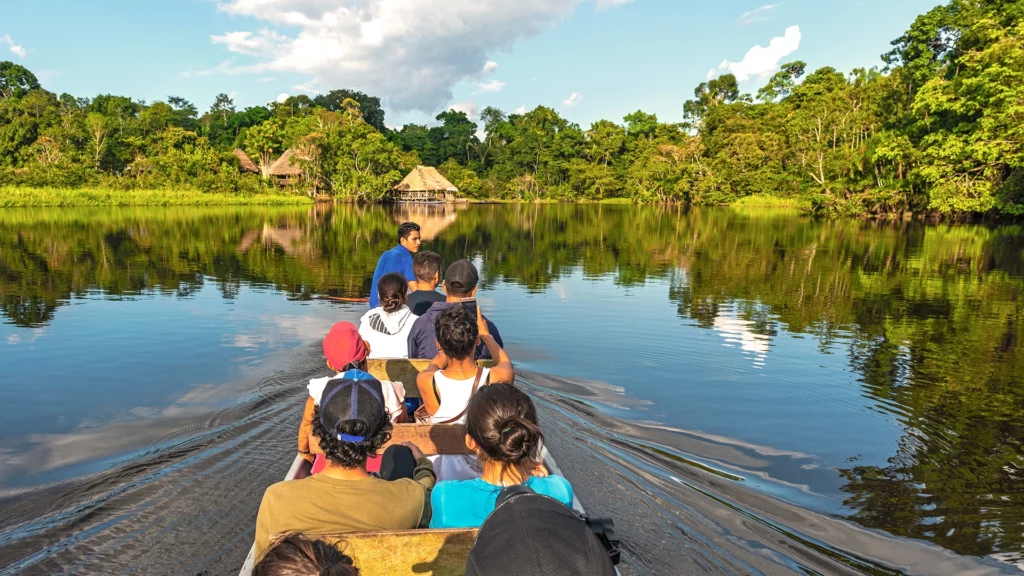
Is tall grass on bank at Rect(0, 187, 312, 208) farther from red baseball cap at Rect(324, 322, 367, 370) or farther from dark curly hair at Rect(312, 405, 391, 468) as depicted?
dark curly hair at Rect(312, 405, 391, 468)

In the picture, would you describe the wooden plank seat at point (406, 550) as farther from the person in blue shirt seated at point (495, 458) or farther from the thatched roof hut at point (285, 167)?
the thatched roof hut at point (285, 167)

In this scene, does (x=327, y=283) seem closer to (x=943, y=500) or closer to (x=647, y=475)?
(x=647, y=475)

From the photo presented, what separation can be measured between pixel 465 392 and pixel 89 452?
416 cm

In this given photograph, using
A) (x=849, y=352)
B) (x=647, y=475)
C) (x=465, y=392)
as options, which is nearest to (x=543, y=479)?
(x=465, y=392)

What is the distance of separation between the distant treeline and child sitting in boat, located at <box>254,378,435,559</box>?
38.2 metres

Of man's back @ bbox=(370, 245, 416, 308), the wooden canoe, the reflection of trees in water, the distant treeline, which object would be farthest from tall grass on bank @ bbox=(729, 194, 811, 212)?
the wooden canoe

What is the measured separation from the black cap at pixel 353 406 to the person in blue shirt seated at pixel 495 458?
391 mm

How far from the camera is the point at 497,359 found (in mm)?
4801

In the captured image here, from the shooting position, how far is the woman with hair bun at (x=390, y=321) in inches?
205

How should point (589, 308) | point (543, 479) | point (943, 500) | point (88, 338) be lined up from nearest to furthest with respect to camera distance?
point (543, 479)
point (943, 500)
point (88, 338)
point (589, 308)

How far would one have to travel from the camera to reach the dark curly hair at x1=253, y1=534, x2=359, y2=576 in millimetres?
1394

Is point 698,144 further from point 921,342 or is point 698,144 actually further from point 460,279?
point 460,279

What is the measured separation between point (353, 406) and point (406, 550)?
0.63 metres

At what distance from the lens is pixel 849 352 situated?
9562mm
